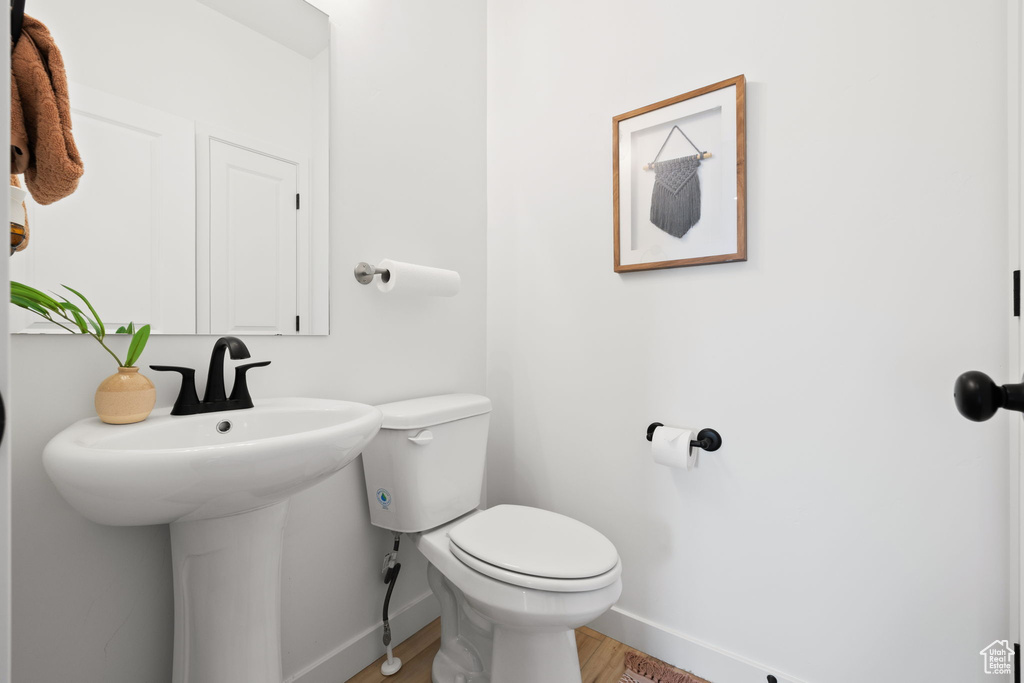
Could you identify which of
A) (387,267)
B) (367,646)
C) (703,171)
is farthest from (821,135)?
(367,646)

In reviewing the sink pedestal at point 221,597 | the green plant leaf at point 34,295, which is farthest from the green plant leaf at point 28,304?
the sink pedestal at point 221,597

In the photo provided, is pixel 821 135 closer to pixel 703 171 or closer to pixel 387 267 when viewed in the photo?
pixel 703 171

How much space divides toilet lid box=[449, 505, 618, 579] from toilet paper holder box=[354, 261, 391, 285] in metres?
0.72

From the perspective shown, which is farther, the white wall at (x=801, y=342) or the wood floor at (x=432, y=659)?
the wood floor at (x=432, y=659)

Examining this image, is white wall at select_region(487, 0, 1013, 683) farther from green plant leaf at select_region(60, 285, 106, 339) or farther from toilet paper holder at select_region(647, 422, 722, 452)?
green plant leaf at select_region(60, 285, 106, 339)

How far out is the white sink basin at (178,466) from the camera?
638 mm

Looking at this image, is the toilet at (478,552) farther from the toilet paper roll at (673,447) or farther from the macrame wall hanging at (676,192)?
the macrame wall hanging at (676,192)

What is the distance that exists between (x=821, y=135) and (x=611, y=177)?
0.56 meters

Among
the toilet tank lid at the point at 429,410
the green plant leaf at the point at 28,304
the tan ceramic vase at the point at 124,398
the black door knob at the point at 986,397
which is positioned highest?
the green plant leaf at the point at 28,304

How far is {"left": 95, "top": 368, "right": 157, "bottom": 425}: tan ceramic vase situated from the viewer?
834 mm

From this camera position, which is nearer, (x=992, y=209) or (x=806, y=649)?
(x=992, y=209)

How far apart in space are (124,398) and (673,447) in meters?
1.24

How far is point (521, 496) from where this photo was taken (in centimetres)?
173

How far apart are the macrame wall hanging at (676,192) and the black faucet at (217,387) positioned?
1.15 metres
